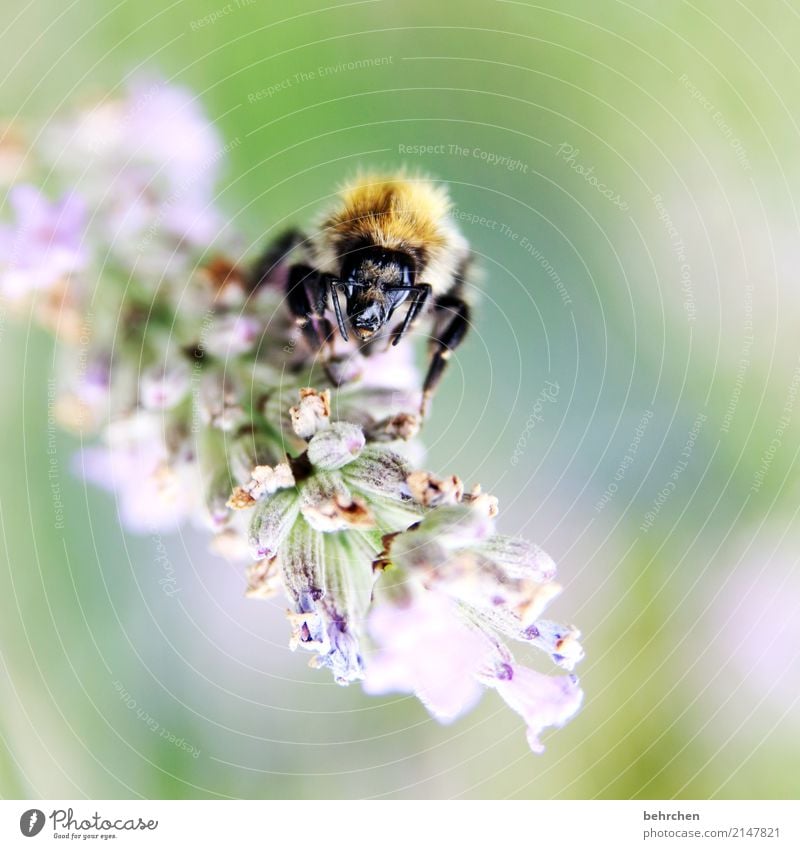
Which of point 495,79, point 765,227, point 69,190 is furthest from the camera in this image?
point 765,227

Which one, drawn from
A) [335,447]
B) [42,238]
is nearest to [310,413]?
[335,447]

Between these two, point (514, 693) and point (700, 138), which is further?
point (700, 138)

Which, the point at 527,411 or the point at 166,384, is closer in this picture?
the point at 166,384

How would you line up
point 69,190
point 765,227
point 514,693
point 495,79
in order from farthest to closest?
1. point 765,227
2. point 495,79
3. point 69,190
4. point 514,693

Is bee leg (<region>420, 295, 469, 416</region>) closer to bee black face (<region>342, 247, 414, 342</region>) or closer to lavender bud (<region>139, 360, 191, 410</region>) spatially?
Answer: bee black face (<region>342, 247, 414, 342</region>)

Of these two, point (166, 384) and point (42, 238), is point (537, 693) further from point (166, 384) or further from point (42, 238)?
point (42, 238)

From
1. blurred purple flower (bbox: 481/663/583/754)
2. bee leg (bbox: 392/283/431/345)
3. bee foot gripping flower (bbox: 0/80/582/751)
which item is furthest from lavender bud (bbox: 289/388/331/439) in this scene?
blurred purple flower (bbox: 481/663/583/754)
